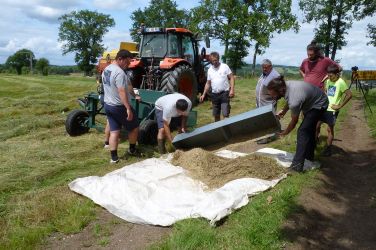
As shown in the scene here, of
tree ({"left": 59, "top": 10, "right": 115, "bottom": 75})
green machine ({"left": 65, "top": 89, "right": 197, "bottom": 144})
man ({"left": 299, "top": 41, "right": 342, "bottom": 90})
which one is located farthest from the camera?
tree ({"left": 59, "top": 10, "right": 115, "bottom": 75})

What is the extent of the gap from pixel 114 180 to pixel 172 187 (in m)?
0.71

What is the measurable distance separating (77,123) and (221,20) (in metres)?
37.9

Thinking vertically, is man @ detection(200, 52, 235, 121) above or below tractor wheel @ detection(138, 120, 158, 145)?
above

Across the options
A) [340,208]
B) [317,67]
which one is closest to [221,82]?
[317,67]

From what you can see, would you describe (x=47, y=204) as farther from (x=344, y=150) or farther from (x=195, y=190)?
(x=344, y=150)

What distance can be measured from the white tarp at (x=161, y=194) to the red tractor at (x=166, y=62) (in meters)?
4.83

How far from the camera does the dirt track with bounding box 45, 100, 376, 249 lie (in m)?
3.82

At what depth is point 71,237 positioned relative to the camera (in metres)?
3.92

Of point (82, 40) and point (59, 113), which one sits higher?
point (82, 40)

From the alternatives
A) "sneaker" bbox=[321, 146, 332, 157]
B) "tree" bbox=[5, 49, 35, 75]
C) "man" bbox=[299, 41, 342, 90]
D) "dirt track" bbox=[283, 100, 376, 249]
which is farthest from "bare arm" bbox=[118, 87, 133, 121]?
"tree" bbox=[5, 49, 35, 75]

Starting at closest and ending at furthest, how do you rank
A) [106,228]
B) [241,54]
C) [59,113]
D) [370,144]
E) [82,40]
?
[106,228]
[370,144]
[59,113]
[241,54]
[82,40]

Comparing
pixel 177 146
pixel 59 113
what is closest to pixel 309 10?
pixel 59 113

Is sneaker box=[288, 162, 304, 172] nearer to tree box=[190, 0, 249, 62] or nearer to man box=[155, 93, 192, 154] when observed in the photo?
man box=[155, 93, 192, 154]

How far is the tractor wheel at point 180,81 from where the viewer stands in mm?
9734
